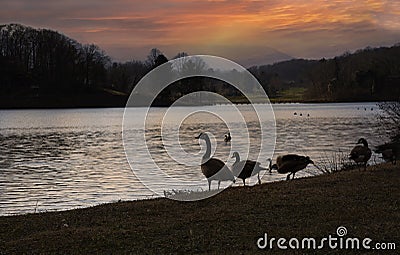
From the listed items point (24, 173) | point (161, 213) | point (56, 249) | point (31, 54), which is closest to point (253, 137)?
point (24, 173)

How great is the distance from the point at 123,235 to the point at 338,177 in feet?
24.1

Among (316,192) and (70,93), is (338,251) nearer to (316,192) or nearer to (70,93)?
(316,192)

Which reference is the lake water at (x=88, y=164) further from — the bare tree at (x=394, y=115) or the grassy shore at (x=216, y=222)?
the grassy shore at (x=216, y=222)

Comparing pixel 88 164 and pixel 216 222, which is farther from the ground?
pixel 216 222

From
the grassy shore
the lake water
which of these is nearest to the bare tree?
the lake water

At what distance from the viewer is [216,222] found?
9.72m

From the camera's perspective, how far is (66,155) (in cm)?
3381

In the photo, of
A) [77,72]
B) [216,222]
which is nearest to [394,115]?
[216,222]

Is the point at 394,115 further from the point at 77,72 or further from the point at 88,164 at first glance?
the point at 77,72

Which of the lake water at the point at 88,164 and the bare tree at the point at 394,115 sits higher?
the bare tree at the point at 394,115

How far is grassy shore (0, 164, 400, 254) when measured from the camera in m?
8.47

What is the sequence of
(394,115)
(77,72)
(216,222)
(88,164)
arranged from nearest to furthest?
(216,222) < (394,115) < (88,164) < (77,72)

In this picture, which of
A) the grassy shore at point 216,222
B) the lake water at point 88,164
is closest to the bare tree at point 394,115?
the lake water at point 88,164

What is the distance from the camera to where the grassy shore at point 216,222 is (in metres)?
8.47
